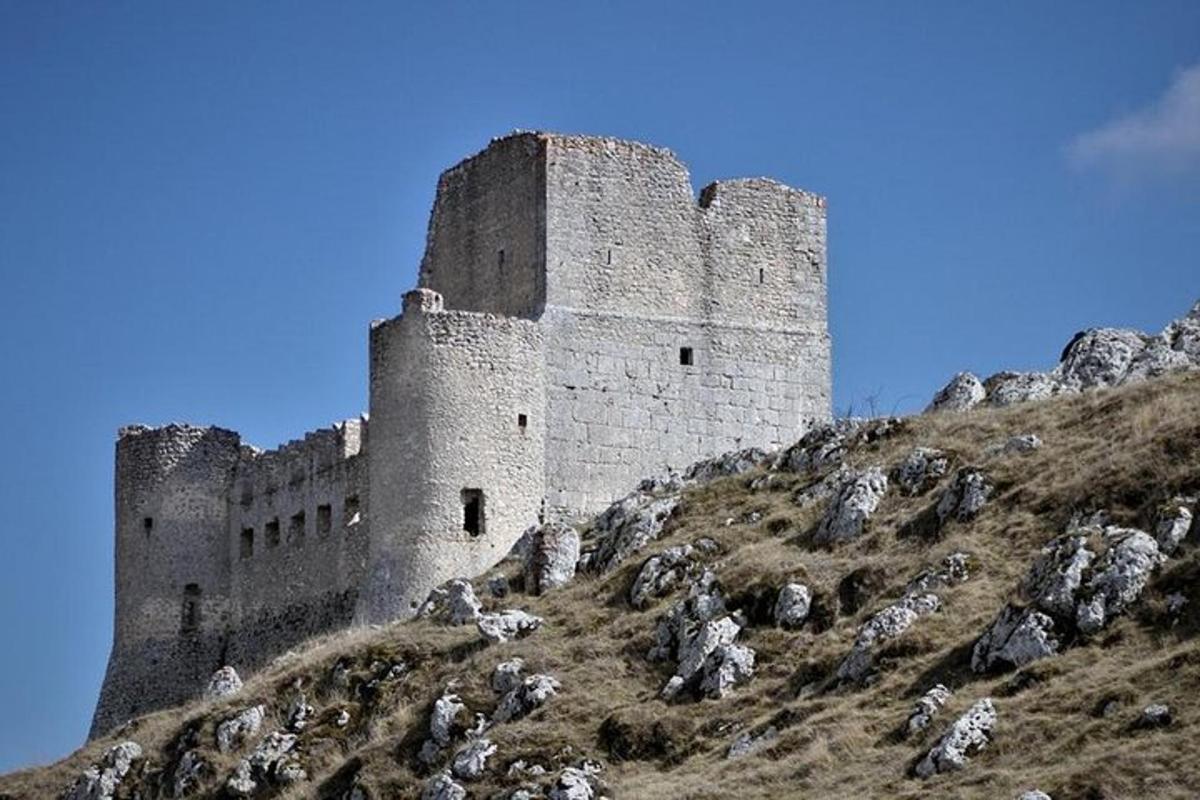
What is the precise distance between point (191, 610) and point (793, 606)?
66.0 feet

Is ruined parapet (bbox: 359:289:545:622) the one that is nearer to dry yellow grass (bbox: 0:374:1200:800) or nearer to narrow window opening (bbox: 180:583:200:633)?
dry yellow grass (bbox: 0:374:1200:800)

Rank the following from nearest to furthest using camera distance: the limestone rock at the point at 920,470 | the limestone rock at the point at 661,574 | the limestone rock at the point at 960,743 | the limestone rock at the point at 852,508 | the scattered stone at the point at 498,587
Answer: the limestone rock at the point at 960,743, the limestone rock at the point at 852,508, the limestone rock at the point at 920,470, the limestone rock at the point at 661,574, the scattered stone at the point at 498,587

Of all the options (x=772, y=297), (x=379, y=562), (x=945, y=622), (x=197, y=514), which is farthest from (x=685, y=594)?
→ (x=197, y=514)

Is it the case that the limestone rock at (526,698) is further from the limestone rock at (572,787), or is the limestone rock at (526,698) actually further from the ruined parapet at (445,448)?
the ruined parapet at (445,448)

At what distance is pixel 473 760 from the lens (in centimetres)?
3559

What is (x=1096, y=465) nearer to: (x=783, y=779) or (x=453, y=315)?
(x=783, y=779)

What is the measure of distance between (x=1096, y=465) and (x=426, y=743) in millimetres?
8985

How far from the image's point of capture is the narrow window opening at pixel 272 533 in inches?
2090

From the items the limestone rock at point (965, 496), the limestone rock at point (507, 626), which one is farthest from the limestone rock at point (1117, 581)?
the limestone rock at point (507, 626)

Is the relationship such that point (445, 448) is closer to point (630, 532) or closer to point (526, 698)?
point (630, 532)

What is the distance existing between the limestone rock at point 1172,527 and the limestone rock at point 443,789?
28.3ft

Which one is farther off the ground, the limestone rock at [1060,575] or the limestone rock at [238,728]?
the limestone rock at [1060,575]

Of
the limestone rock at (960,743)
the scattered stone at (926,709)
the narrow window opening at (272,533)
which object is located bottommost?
the limestone rock at (960,743)

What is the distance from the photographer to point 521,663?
126 feet
